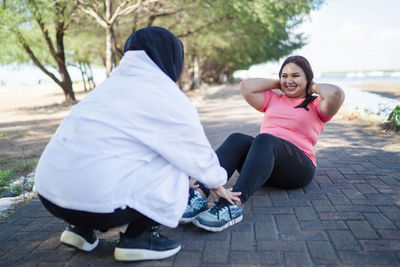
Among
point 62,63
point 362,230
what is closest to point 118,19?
point 62,63

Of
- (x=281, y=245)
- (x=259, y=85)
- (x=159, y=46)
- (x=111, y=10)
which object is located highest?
(x=111, y=10)

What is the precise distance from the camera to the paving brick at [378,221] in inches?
91.0

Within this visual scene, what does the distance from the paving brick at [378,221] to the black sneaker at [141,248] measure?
158 cm

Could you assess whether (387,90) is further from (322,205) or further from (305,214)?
(305,214)

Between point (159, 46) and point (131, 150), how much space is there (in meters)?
0.65

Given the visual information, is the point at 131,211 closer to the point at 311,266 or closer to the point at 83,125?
the point at 83,125

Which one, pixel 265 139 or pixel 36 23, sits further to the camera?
pixel 36 23

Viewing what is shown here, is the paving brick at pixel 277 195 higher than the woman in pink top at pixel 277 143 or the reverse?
the reverse

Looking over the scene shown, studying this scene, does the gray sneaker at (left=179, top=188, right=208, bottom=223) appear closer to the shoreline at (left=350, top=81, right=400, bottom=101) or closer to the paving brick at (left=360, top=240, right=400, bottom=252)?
the paving brick at (left=360, top=240, right=400, bottom=252)

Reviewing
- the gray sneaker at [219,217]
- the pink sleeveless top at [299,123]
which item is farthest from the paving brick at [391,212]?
the gray sneaker at [219,217]

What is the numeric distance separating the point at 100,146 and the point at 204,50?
23.9 m

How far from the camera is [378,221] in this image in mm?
2395

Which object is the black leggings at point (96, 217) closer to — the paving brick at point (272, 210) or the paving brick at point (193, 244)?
the paving brick at point (193, 244)

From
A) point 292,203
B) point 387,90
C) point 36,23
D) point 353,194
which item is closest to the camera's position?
point 292,203
